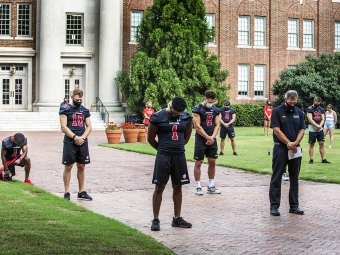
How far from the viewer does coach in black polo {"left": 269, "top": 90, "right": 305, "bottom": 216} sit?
41.2 ft

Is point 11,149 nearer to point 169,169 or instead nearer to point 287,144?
point 169,169

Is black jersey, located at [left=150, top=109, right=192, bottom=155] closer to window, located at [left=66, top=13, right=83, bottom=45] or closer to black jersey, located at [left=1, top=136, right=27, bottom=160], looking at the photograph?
black jersey, located at [left=1, top=136, right=27, bottom=160]

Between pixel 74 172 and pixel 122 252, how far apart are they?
1090 centimetres

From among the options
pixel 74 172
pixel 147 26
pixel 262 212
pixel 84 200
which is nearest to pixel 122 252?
pixel 262 212

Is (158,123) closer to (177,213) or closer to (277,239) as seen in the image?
(177,213)

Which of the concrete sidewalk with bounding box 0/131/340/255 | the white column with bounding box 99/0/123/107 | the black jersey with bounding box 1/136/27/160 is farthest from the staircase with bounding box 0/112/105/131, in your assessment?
the black jersey with bounding box 1/136/27/160

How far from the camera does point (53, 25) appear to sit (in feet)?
161

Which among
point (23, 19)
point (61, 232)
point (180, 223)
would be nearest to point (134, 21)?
point (23, 19)

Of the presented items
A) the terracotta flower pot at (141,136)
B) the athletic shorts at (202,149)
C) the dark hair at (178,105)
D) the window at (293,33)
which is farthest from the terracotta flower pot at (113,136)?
the window at (293,33)

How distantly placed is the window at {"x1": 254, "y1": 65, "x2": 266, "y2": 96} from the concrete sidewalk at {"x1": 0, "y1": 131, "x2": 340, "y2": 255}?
35503 mm

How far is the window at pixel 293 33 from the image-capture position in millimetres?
57219

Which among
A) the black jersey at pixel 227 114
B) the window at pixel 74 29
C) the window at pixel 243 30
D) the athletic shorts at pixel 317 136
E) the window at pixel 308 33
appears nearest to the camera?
the athletic shorts at pixel 317 136

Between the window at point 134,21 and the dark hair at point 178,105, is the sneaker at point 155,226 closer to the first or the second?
the dark hair at point 178,105

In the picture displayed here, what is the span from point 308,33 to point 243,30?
17.6 ft
